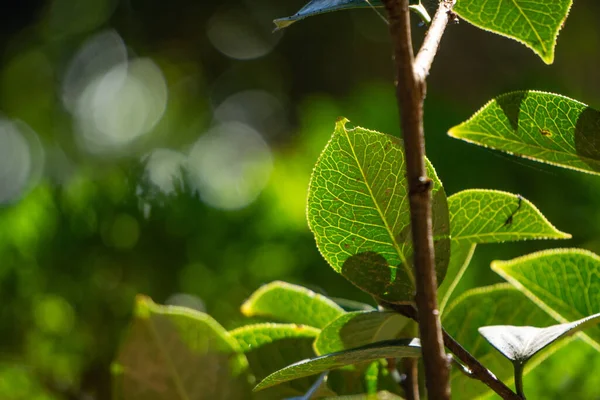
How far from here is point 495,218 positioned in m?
0.52

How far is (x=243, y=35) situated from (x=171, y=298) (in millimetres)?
5481

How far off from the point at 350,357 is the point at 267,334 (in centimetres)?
18

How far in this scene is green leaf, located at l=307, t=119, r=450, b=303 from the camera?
46 cm

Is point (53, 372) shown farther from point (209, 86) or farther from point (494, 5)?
point (209, 86)

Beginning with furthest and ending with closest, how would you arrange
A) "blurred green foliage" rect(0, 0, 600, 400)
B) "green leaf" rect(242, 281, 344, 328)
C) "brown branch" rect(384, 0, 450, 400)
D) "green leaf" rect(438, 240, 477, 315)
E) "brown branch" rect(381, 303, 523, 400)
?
"blurred green foliage" rect(0, 0, 600, 400), "green leaf" rect(242, 281, 344, 328), "green leaf" rect(438, 240, 477, 315), "brown branch" rect(381, 303, 523, 400), "brown branch" rect(384, 0, 450, 400)

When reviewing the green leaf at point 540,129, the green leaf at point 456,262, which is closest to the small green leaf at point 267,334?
the green leaf at point 456,262

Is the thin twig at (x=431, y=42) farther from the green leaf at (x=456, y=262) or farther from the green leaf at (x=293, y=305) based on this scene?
the green leaf at (x=293, y=305)

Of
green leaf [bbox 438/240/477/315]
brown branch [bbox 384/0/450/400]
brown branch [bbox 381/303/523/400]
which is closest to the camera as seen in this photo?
brown branch [bbox 384/0/450/400]

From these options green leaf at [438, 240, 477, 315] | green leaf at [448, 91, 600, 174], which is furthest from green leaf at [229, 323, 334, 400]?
green leaf at [448, 91, 600, 174]

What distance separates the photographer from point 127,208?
1.42 meters

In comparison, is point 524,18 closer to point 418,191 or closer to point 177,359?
point 418,191

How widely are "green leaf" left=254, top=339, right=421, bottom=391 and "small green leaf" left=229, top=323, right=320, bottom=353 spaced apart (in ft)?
0.48

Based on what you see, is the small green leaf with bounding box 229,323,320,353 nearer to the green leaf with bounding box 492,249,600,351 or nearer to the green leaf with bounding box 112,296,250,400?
the green leaf with bounding box 112,296,250,400

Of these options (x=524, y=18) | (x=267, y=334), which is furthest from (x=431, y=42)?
(x=267, y=334)
